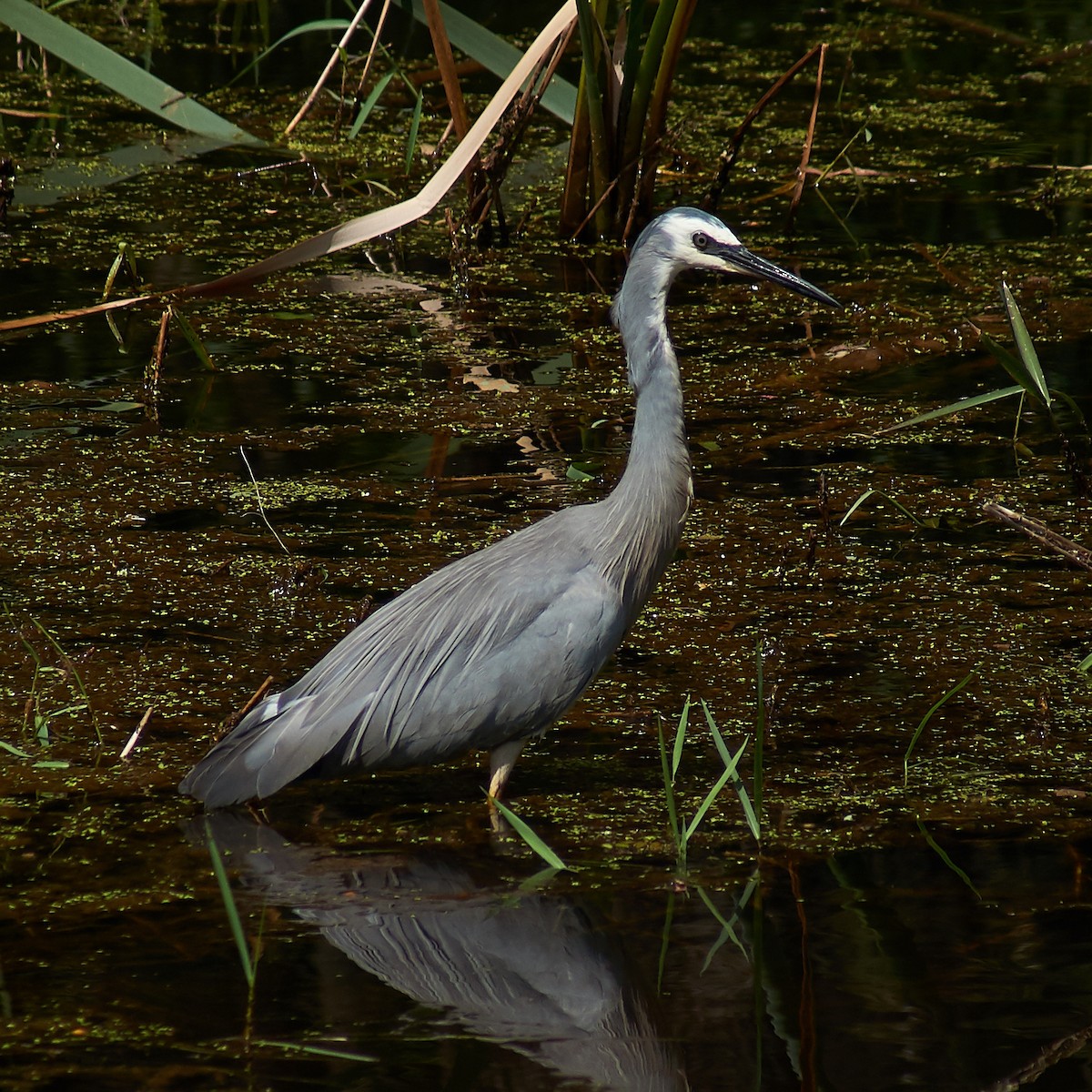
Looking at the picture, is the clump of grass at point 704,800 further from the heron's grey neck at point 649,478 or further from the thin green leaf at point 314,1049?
the thin green leaf at point 314,1049

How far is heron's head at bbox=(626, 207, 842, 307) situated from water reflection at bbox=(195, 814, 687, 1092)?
1.47 metres

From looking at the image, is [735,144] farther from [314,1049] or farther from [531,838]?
[314,1049]

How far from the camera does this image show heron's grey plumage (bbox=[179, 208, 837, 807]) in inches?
146

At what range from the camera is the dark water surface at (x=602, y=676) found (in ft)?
9.78

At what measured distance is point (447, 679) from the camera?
12.5 ft

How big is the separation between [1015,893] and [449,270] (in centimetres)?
470

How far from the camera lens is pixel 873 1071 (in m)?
2.81

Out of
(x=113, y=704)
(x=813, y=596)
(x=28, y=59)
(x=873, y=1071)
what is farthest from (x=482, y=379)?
(x=28, y=59)

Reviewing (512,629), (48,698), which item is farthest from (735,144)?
(48,698)

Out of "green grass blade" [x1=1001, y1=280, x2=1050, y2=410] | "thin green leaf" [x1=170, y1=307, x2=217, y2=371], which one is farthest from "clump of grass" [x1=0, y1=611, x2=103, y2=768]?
"green grass blade" [x1=1001, y1=280, x2=1050, y2=410]

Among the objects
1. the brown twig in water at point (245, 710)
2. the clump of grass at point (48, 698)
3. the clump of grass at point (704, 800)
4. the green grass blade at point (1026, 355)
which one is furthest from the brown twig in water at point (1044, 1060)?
the clump of grass at point (48, 698)

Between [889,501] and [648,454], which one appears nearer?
[648,454]

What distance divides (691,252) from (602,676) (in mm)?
1119

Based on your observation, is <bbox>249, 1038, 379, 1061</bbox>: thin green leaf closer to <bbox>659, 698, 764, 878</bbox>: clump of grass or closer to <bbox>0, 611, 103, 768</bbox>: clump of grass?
<bbox>659, 698, 764, 878</bbox>: clump of grass
